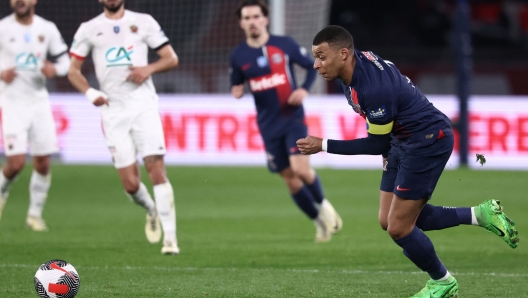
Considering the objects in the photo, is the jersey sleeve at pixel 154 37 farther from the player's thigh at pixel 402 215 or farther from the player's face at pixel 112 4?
the player's thigh at pixel 402 215

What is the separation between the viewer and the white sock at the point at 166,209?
833cm

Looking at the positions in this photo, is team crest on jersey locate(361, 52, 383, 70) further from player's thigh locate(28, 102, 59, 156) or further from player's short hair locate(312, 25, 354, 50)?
player's thigh locate(28, 102, 59, 156)

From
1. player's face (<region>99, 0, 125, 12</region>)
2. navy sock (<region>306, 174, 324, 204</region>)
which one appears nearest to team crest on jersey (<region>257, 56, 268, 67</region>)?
navy sock (<region>306, 174, 324, 204</region>)

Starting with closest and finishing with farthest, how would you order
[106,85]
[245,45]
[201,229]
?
[106,85] < [245,45] < [201,229]

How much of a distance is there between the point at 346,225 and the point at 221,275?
3599 mm

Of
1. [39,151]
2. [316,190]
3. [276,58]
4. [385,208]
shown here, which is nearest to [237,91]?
[276,58]

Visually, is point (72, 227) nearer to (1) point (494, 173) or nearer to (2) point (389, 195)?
(2) point (389, 195)

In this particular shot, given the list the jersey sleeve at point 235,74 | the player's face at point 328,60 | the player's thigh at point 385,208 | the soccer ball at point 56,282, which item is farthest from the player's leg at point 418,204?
A: the jersey sleeve at point 235,74

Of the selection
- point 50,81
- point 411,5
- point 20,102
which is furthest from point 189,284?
point 411,5

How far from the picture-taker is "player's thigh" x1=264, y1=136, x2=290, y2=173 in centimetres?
955

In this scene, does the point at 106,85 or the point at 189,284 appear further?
the point at 106,85

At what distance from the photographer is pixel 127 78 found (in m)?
8.49

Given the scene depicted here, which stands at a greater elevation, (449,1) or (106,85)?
(106,85)

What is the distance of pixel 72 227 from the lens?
10.5 meters
